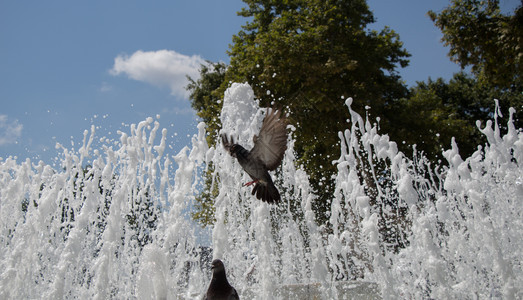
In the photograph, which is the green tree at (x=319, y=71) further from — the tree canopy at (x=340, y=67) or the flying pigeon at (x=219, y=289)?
the flying pigeon at (x=219, y=289)

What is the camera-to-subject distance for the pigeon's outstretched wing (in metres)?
3.32

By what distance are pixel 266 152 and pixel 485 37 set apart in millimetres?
10419

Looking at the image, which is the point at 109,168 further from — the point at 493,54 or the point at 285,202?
the point at 493,54

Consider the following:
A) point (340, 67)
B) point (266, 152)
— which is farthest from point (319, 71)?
point (266, 152)

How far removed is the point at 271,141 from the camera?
133 inches

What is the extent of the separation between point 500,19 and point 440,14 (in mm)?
1588

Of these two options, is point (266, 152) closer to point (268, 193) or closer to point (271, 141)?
point (271, 141)

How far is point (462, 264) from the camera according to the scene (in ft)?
20.5

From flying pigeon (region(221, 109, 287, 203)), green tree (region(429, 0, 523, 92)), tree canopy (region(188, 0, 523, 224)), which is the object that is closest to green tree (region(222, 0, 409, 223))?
tree canopy (region(188, 0, 523, 224))

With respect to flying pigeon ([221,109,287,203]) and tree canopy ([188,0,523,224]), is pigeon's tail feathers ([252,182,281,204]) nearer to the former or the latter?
flying pigeon ([221,109,287,203])

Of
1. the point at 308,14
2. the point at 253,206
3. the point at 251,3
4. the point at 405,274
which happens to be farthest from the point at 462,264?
the point at 251,3

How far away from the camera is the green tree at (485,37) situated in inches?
417

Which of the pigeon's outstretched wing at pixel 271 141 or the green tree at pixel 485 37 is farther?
the green tree at pixel 485 37

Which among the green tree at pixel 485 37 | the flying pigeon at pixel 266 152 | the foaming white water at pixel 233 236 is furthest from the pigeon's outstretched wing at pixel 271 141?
the green tree at pixel 485 37
